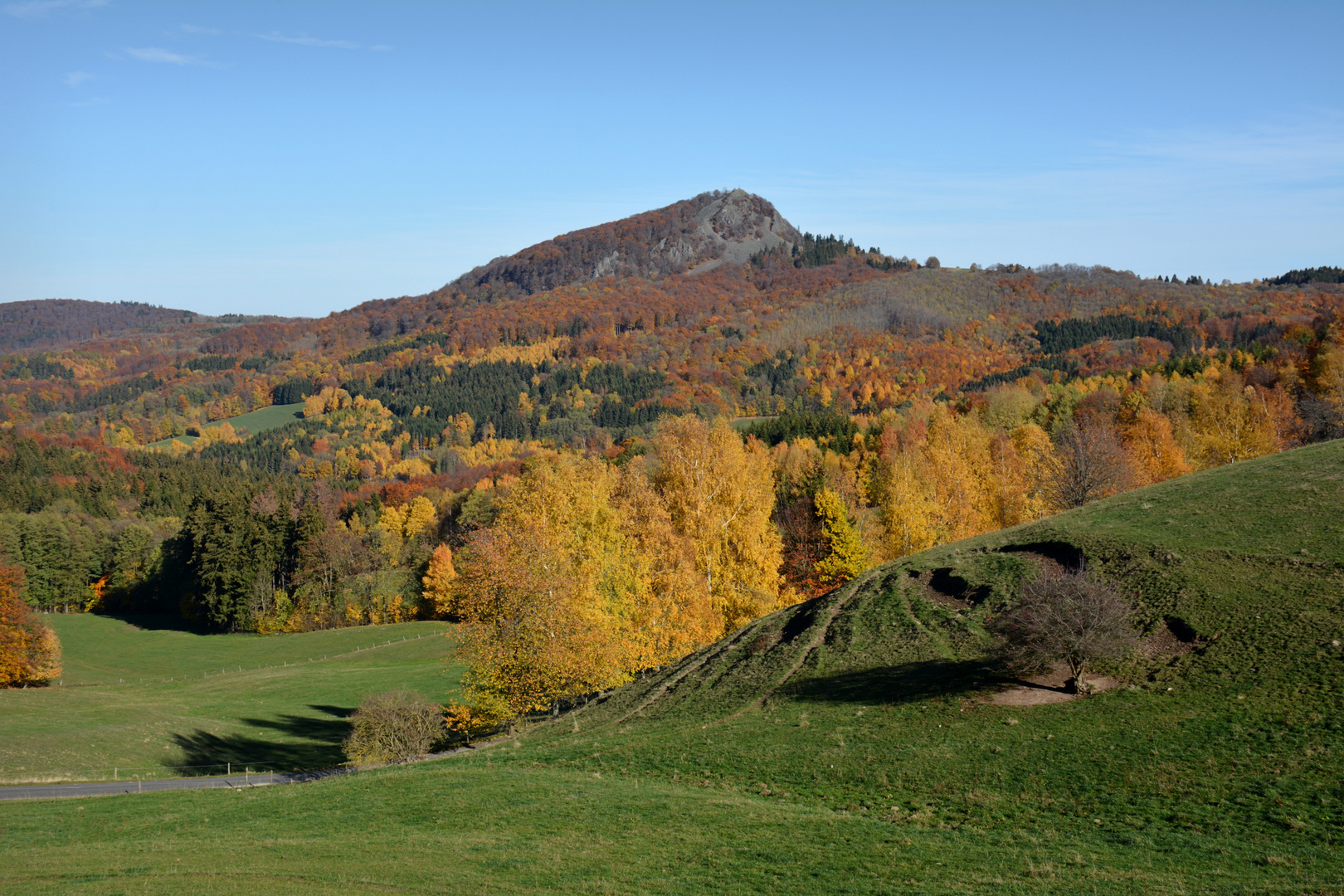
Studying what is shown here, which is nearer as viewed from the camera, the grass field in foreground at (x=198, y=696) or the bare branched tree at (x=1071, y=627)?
the bare branched tree at (x=1071, y=627)

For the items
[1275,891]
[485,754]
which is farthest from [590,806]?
[1275,891]

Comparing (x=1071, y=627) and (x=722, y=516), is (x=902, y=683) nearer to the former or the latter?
(x=1071, y=627)

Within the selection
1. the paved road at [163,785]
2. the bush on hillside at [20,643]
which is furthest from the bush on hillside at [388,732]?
the bush on hillside at [20,643]

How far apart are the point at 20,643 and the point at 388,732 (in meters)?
46.1

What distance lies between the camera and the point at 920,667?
29922 mm

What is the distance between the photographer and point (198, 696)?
69.3m

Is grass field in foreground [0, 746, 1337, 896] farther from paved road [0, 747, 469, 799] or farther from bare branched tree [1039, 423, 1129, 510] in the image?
bare branched tree [1039, 423, 1129, 510]

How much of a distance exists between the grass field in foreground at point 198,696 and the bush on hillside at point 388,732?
8.09 m

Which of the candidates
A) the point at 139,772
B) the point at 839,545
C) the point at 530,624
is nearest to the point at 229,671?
the point at 139,772

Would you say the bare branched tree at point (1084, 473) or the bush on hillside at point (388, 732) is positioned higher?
the bare branched tree at point (1084, 473)

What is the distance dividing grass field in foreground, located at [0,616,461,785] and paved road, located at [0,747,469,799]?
2.88 metres

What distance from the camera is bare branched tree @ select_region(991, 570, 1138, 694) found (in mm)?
24047

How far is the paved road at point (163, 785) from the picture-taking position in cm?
3512

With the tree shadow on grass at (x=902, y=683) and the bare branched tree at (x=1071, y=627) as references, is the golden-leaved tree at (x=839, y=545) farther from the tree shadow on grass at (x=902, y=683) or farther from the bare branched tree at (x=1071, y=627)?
the bare branched tree at (x=1071, y=627)
